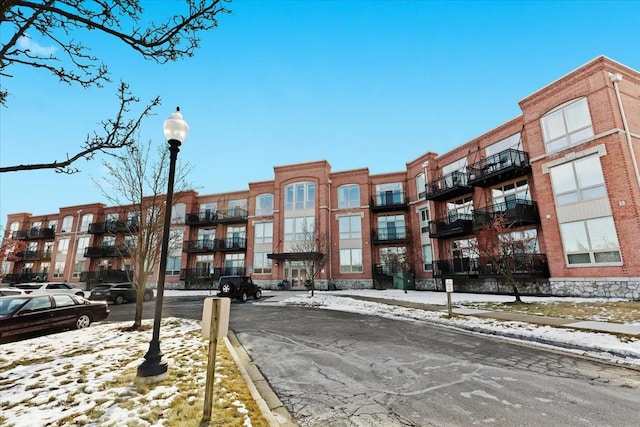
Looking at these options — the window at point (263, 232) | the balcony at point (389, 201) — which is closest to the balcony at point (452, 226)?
the balcony at point (389, 201)

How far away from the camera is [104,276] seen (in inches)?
1431

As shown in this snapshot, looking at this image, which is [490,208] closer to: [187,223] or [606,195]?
[606,195]

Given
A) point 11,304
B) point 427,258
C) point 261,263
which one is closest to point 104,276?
point 261,263

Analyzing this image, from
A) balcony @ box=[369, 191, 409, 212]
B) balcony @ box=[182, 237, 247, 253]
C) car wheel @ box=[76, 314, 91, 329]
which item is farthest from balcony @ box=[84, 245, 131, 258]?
balcony @ box=[369, 191, 409, 212]

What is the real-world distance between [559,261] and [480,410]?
18.1 metres

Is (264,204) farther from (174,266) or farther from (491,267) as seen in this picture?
(491,267)

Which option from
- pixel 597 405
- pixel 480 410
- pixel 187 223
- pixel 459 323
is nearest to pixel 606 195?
pixel 459 323

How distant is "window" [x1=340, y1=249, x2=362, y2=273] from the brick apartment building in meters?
0.10

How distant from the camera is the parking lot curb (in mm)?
3701

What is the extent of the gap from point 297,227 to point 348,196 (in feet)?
21.4

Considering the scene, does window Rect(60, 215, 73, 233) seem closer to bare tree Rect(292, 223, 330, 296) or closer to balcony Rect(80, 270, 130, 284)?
balcony Rect(80, 270, 130, 284)

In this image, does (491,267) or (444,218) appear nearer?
(491,267)

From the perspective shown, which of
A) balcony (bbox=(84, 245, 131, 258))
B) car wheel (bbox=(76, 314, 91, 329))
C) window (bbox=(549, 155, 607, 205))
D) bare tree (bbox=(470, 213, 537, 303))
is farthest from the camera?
balcony (bbox=(84, 245, 131, 258))

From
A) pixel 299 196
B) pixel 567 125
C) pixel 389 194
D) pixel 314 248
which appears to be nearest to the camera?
pixel 567 125
